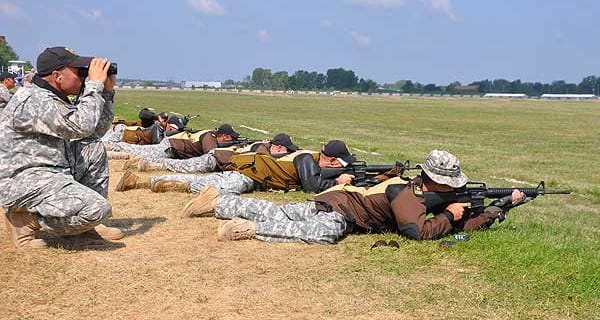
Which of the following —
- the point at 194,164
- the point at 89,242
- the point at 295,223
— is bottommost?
the point at 194,164

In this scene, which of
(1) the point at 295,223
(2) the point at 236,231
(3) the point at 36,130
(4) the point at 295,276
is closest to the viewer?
(4) the point at 295,276

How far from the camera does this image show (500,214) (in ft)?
23.1

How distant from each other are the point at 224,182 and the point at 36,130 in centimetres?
392

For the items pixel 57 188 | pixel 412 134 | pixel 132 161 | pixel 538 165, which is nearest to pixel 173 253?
pixel 57 188

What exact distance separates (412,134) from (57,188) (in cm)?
2540

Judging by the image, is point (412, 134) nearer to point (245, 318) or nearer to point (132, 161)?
point (132, 161)

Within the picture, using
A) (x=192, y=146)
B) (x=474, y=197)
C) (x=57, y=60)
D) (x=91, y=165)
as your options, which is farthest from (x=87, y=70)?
(x=192, y=146)

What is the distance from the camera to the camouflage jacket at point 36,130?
19.2 feet

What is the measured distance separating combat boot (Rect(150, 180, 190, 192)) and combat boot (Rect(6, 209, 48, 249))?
3.42 metres

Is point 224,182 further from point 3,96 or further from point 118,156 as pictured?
point 3,96

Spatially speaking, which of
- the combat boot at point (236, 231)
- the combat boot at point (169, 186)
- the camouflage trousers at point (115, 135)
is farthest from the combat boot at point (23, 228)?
the camouflage trousers at point (115, 135)

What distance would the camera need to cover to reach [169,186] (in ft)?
31.8

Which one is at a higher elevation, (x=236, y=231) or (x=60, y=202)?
(x=60, y=202)

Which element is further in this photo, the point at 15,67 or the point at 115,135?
the point at 15,67
